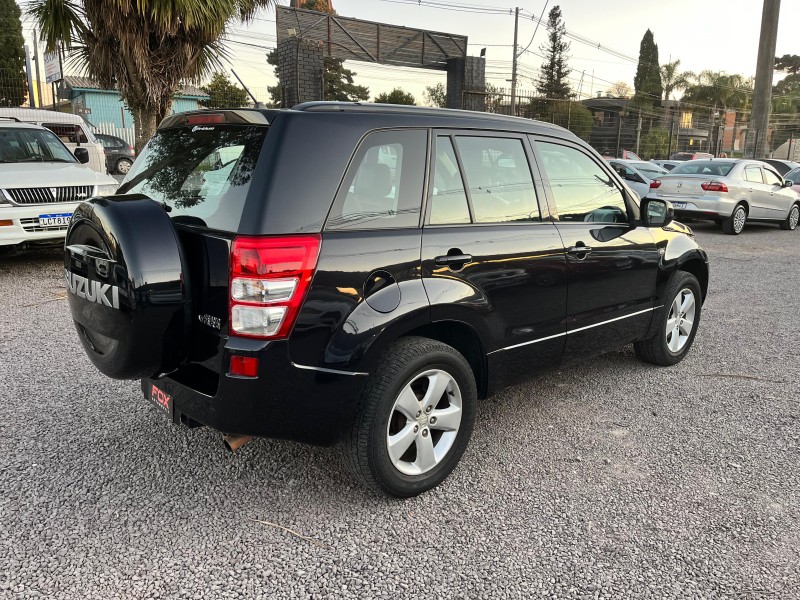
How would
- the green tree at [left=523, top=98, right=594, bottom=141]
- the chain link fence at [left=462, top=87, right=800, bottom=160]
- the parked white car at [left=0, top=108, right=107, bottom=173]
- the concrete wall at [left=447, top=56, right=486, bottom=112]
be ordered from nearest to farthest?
the parked white car at [left=0, top=108, right=107, bottom=173] → the concrete wall at [left=447, top=56, right=486, bottom=112] → the chain link fence at [left=462, top=87, right=800, bottom=160] → the green tree at [left=523, top=98, right=594, bottom=141]

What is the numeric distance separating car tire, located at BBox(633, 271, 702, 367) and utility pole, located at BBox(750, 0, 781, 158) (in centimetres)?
2858

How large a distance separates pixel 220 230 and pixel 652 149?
36.5m

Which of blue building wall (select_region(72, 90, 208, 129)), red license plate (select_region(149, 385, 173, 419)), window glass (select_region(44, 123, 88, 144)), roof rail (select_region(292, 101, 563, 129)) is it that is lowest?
red license plate (select_region(149, 385, 173, 419))

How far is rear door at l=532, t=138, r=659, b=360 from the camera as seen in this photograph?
3531mm

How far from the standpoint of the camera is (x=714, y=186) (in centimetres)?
1222

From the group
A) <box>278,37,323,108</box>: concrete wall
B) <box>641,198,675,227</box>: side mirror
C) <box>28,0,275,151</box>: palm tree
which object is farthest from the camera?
<box>278,37,323,108</box>: concrete wall

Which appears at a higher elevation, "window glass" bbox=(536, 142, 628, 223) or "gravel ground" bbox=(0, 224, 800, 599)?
"window glass" bbox=(536, 142, 628, 223)

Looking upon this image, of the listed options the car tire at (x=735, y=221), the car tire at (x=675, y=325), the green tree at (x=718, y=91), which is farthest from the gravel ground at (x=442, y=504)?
the green tree at (x=718, y=91)

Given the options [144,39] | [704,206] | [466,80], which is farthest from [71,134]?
[704,206]

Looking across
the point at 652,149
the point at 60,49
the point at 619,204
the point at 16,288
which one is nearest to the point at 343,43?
the point at 60,49

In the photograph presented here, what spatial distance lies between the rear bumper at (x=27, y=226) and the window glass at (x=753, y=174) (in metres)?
12.4

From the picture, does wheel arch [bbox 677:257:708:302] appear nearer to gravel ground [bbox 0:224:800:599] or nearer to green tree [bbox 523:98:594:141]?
gravel ground [bbox 0:224:800:599]

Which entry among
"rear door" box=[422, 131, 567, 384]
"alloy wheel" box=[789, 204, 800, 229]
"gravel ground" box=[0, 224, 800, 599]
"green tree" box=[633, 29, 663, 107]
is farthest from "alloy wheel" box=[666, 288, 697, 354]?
"green tree" box=[633, 29, 663, 107]

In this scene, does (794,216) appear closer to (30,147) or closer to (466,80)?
(466,80)
